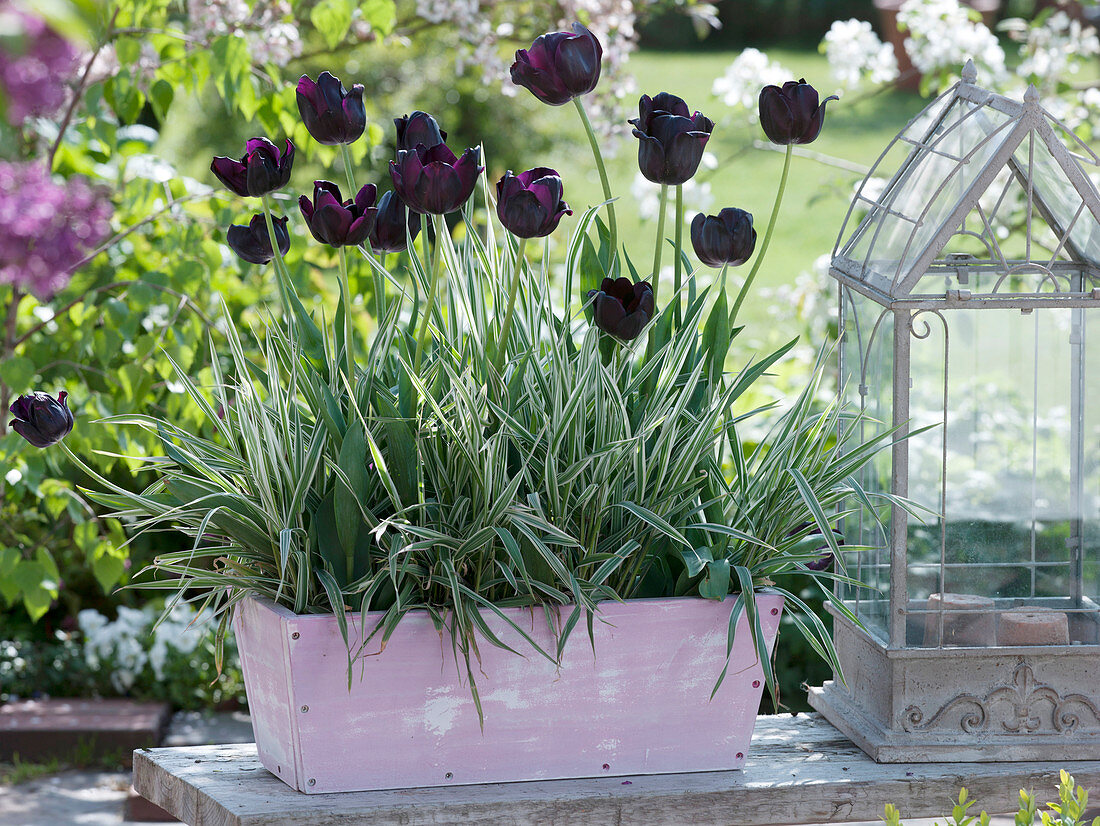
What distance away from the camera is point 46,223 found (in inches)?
66.4

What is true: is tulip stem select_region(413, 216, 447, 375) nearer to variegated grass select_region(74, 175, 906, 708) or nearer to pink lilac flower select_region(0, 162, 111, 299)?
variegated grass select_region(74, 175, 906, 708)

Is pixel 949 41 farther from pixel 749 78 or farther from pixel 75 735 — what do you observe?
pixel 75 735

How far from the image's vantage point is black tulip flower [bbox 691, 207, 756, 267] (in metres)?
1.08

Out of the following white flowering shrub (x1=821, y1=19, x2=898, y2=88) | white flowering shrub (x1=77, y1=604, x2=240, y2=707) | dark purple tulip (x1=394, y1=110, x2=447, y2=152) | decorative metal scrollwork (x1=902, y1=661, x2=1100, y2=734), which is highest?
white flowering shrub (x1=821, y1=19, x2=898, y2=88)

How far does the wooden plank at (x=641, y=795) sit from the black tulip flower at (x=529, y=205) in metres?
0.50

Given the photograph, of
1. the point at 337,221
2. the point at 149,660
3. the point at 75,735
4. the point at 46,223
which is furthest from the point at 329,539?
the point at 149,660

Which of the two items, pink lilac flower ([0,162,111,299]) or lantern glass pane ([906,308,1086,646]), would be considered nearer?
lantern glass pane ([906,308,1086,646])

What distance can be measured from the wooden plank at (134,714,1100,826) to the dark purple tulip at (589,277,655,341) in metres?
0.42

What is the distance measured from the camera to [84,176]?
2.45 metres

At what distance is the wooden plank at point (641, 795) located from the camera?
104cm

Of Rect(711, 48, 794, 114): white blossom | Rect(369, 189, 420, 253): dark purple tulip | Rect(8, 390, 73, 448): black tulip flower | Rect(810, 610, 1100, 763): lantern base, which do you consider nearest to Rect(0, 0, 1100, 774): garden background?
Rect(711, 48, 794, 114): white blossom

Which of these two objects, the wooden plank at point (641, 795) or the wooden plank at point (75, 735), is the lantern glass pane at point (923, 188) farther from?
the wooden plank at point (75, 735)

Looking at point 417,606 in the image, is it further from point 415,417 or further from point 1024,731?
point 1024,731

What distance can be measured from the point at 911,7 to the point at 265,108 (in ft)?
5.22
